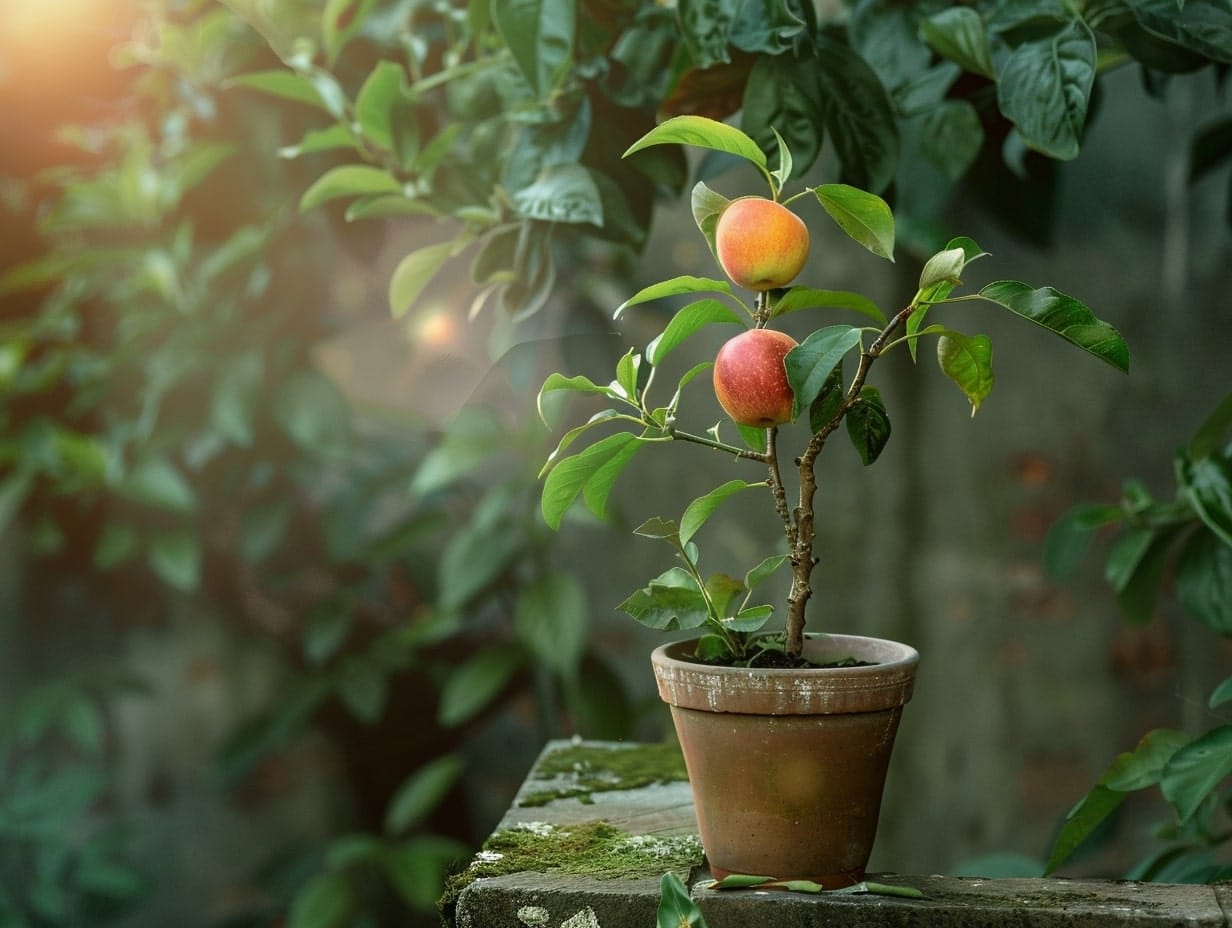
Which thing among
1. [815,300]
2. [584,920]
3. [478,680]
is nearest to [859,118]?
[815,300]

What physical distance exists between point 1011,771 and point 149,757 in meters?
1.54

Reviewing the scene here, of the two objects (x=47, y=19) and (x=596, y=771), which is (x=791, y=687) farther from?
(x=47, y=19)

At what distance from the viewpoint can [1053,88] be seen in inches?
33.9

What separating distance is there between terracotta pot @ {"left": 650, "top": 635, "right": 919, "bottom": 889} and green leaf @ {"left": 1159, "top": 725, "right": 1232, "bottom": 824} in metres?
0.22

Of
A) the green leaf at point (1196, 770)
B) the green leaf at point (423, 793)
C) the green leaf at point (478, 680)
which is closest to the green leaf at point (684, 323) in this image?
the green leaf at point (1196, 770)

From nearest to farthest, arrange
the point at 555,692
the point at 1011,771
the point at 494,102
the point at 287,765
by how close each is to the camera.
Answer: the point at 494,102, the point at 1011,771, the point at 555,692, the point at 287,765

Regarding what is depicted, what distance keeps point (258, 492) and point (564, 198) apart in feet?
3.99

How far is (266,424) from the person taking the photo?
6.57 ft

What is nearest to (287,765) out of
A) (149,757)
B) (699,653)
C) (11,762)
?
(149,757)

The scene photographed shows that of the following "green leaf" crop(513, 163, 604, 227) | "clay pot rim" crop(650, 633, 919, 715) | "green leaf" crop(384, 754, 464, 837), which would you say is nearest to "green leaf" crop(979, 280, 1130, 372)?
"clay pot rim" crop(650, 633, 919, 715)

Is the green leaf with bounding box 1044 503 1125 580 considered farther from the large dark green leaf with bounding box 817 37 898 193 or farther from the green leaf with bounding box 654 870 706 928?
the green leaf with bounding box 654 870 706 928

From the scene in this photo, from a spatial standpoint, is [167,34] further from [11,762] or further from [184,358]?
[11,762]

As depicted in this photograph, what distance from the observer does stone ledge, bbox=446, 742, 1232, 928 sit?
75cm

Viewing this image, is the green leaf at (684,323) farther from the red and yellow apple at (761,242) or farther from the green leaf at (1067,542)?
the green leaf at (1067,542)
